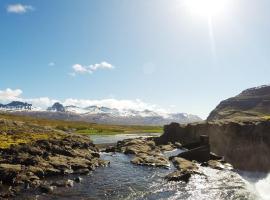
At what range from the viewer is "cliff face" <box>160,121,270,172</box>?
257 ft

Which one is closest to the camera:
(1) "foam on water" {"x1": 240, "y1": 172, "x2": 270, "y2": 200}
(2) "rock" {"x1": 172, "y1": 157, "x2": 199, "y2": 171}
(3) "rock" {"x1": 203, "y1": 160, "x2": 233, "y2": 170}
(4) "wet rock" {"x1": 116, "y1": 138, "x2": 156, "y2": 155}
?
(1) "foam on water" {"x1": 240, "y1": 172, "x2": 270, "y2": 200}

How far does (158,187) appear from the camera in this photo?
58531mm

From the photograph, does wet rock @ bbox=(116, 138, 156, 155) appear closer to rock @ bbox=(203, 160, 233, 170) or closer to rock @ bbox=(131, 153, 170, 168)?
rock @ bbox=(131, 153, 170, 168)

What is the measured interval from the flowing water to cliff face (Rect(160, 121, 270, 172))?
771 cm

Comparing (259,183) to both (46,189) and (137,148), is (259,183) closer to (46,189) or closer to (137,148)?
(46,189)

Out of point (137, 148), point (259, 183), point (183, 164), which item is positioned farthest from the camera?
point (137, 148)

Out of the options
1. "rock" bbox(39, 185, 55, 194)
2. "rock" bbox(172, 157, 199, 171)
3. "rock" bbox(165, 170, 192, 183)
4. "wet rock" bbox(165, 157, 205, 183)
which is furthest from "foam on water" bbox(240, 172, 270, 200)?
"rock" bbox(39, 185, 55, 194)

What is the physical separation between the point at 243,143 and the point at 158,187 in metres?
34.4

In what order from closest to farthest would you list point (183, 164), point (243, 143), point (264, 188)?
1. point (264, 188)
2. point (183, 164)
3. point (243, 143)

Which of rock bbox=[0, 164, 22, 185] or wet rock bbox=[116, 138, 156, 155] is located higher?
wet rock bbox=[116, 138, 156, 155]

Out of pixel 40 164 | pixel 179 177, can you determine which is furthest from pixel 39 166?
pixel 179 177

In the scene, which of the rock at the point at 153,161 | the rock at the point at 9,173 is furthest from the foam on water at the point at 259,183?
the rock at the point at 9,173

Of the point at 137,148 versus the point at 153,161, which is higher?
the point at 137,148

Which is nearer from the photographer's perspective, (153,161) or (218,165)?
(218,165)
